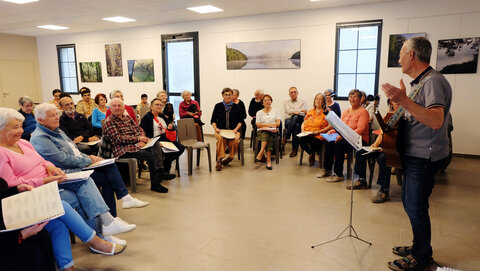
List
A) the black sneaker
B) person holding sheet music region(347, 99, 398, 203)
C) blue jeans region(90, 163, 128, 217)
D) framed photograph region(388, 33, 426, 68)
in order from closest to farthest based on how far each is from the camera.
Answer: blue jeans region(90, 163, 128, 217)
person holding sheet music region(347, 99, 398, 203)
the black sneaker
framed photograph region(388, 33, 426, 68)

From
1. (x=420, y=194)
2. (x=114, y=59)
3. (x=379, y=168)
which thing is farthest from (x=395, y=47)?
(x=114, y=59)

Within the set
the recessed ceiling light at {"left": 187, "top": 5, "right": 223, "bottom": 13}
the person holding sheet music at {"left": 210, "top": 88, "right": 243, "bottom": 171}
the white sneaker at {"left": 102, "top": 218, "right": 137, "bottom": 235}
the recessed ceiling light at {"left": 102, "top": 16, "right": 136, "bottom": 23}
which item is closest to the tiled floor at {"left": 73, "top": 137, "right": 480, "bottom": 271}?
the white sneaker at {"left": 102, "top": 218, "right": 137, "bottom": 235}

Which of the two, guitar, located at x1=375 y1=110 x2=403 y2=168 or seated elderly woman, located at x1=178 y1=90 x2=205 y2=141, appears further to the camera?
seated elderly woman, located at x1=178 y1=90 x2=205 y2=141

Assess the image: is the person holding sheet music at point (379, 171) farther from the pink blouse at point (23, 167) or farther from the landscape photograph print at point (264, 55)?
the landscape photograph print at point (264, 55)

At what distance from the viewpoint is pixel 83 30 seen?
967 cm

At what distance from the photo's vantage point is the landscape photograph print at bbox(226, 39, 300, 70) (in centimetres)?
722

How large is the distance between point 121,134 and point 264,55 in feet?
14.7

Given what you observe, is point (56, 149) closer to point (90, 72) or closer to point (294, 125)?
point (294, 125)

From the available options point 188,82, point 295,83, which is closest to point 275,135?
point 295,83

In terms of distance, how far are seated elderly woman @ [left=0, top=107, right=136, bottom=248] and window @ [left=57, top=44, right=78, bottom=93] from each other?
29.2ft

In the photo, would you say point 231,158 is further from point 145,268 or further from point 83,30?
point 83,30

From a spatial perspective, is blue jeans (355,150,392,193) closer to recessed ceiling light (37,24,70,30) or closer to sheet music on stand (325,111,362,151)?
sheet music on stand (325,111,362,151)

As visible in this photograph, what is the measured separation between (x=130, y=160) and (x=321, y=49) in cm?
481

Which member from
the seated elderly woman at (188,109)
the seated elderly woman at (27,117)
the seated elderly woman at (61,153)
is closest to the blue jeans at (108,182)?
the seated elderly woman at (61,153)
